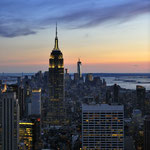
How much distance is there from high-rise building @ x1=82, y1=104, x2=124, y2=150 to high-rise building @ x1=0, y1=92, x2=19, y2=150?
17.6 ft

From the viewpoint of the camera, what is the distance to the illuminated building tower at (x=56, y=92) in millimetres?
52406

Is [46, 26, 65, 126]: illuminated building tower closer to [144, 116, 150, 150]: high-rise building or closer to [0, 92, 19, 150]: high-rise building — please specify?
[144, 116, 150, 150]: high-rise building

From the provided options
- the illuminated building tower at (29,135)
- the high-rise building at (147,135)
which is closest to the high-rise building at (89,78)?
the high-rise building at (147,135)

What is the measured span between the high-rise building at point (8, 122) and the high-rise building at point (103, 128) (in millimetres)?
5354

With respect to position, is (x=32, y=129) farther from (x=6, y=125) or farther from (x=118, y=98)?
(x=118, y=98)

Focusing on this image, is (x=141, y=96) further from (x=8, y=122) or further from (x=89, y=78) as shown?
(x=89, y=78)

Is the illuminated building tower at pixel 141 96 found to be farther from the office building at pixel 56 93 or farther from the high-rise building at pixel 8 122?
the high-rise building at pixel 8 122

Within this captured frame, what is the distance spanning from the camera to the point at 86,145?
25.7 m

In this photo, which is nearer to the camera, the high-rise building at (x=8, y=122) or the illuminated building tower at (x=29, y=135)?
the high-rise building at (x=8, y=122)

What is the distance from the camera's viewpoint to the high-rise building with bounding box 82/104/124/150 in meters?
25.5

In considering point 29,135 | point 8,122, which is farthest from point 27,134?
point 8,122

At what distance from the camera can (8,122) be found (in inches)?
987

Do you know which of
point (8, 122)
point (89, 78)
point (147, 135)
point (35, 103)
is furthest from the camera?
point (89, 78)

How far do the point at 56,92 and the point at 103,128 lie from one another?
2975 cm
